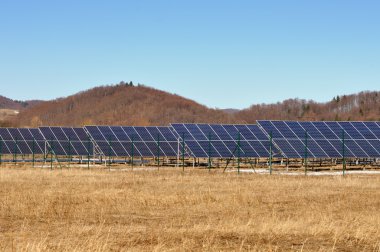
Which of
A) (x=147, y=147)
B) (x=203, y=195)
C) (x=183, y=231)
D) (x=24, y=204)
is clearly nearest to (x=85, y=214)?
(x=24, y=204)

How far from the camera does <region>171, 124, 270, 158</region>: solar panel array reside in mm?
51188

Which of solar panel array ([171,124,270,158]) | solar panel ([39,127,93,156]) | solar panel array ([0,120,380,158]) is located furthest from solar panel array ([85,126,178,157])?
solar panel array ([171,124,270,158])

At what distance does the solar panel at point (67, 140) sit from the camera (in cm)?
6150

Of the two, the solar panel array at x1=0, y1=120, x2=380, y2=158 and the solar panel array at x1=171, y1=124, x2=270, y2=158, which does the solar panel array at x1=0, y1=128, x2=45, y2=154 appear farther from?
the solar panel array at x1=171, y1=124, x2=270, y2=158

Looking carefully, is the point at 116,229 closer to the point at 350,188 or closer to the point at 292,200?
the point at 292,200

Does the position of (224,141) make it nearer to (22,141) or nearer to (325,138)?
(325,138)

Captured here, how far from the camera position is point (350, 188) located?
107ft

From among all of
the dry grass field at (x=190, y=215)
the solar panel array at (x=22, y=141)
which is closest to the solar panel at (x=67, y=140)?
the solar panel array at (x=22, y=141)

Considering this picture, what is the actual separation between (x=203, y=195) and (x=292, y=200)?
3.57 meters

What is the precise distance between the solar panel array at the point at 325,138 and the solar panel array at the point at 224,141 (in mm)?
1217

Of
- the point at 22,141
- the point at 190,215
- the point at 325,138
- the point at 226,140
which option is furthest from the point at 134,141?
the point at 190,215

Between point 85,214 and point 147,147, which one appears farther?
point 147,147

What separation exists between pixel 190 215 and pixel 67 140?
4415 centimetres

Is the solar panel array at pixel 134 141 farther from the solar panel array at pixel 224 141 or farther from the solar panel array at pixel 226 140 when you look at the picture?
the solar panel array at pixel 224 141
